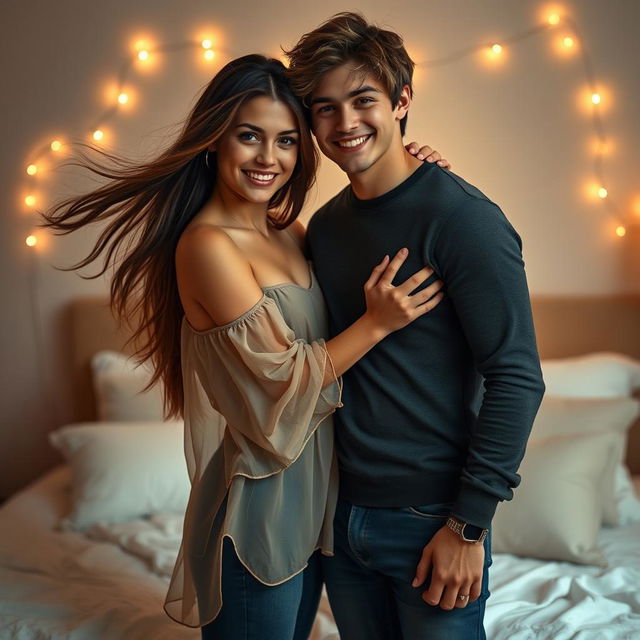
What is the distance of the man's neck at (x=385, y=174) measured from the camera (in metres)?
1.39

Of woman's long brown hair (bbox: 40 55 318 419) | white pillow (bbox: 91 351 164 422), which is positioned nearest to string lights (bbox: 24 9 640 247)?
white pillow (bbox: 91 351 164 422)

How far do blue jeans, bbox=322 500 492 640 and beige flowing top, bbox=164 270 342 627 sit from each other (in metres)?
0.06

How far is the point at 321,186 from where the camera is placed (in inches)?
114

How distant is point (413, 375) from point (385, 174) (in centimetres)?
35

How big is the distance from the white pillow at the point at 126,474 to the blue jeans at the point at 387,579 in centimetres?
114

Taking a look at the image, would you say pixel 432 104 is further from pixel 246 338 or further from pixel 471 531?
pixel 471 531

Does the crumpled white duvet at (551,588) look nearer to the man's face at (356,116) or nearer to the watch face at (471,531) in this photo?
the watch face at (471,531)

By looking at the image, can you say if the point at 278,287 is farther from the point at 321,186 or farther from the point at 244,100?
the point at 321,186

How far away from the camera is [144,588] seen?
2.08 meters

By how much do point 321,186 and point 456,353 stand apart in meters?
1.67

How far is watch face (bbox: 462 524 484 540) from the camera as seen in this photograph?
1.27 meters

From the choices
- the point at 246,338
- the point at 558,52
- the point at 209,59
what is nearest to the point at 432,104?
the point at 558,52

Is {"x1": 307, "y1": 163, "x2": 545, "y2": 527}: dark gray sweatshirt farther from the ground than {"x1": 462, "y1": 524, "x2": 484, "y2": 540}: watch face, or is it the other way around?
{"x1": 307, "y1": 163, "x2": 545, "y2": 527}: dark gray sweatshirt

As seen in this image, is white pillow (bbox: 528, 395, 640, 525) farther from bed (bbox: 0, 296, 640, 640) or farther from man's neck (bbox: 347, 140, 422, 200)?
man's neck (bbox: 347, 140, 422, 200)
